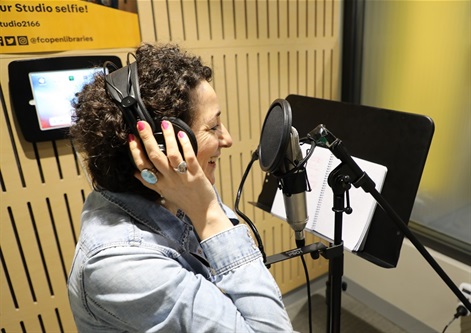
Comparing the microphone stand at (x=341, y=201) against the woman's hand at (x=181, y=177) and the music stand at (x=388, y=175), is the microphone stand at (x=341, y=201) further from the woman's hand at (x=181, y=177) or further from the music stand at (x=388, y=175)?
the woman's hand at (x=181, y=177)

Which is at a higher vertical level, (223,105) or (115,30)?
(115,30)

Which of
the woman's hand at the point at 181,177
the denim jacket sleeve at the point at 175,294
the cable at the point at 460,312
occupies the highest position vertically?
the woman's hand at the point at 181,177

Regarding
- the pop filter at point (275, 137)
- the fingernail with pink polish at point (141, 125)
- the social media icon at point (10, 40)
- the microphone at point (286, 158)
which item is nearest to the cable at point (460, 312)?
the microphone at point (286, 158)

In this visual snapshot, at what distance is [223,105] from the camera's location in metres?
1.59

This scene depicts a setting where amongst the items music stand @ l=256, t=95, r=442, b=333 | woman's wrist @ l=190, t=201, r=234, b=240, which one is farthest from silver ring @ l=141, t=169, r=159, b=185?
music stand @ l=256, t=95, r=442, b=333

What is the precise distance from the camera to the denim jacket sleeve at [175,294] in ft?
2.09

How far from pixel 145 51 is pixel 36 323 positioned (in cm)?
114

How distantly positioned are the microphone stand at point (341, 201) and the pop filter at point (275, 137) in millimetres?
77

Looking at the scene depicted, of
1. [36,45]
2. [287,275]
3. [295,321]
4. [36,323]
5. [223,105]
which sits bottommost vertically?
[295,321]

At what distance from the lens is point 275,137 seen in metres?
0.77

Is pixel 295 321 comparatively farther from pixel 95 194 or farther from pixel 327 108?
pixel 95 194

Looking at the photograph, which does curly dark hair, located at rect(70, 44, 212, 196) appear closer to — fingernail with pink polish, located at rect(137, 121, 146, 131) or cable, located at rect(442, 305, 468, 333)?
fingernail with pink polish, located at rect(137, 121, 146, 131)

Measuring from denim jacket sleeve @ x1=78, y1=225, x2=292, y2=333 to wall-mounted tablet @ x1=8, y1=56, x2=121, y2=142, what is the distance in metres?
0.66

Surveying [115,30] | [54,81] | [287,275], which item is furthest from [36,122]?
[287,275]
